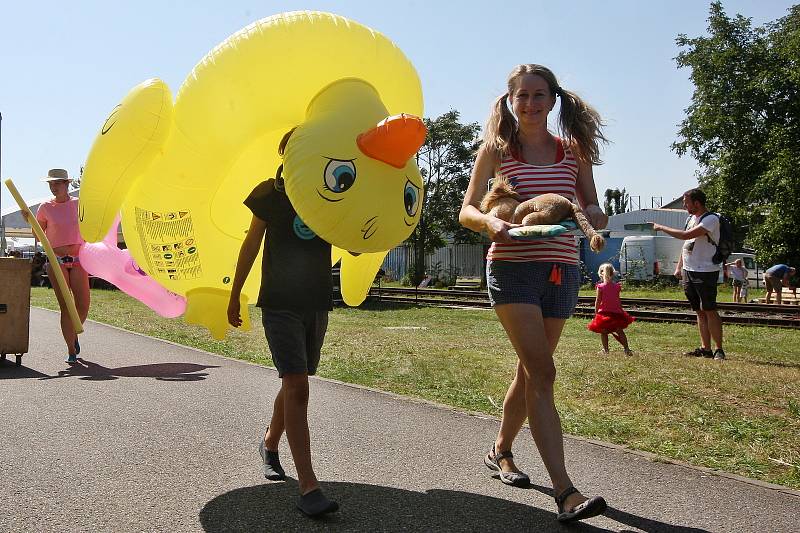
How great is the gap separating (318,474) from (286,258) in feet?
4.17

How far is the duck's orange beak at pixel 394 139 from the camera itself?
343 centimetres

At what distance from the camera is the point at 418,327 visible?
14.2 meters

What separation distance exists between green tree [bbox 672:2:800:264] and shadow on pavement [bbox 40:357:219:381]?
34.9 m

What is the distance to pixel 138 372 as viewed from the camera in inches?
309

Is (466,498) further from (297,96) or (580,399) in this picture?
(580,399)

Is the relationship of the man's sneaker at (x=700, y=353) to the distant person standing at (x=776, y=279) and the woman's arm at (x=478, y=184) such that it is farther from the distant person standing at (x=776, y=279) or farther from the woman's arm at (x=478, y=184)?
the distant person standing at (x=776, y=279)

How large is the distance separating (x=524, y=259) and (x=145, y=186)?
1912 mm

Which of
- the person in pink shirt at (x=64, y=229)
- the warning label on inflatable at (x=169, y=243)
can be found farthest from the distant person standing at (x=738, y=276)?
the warning label on inflatable at (x=169, y=243)

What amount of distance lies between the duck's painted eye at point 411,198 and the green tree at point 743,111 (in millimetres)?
37496

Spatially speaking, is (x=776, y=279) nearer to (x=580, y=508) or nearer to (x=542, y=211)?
(x=542, y=211)

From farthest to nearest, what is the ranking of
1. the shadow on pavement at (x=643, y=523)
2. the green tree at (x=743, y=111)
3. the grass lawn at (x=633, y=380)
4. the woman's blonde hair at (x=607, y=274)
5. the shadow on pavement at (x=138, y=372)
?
the green tree at (x=743, y=111) < the woman's blonde hair at (x=607, y=274) < the shadow on pavement at (x=138, y=372) < the grass lawn at (x=633, y=380) < the shadow on pavement at (x=643, y=523)

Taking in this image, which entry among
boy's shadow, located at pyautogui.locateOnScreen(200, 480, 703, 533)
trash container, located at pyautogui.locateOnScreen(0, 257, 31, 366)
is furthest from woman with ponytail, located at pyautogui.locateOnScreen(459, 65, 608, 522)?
trash container, located at pyautogui.locateOnScreen(0, 257, 31, 366)

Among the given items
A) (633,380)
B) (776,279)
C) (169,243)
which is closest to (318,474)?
(169,243)

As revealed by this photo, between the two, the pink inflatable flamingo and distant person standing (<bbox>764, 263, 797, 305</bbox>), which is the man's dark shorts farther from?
distant person standing (<bbox>764, 263, 797, 305</bbox>)
